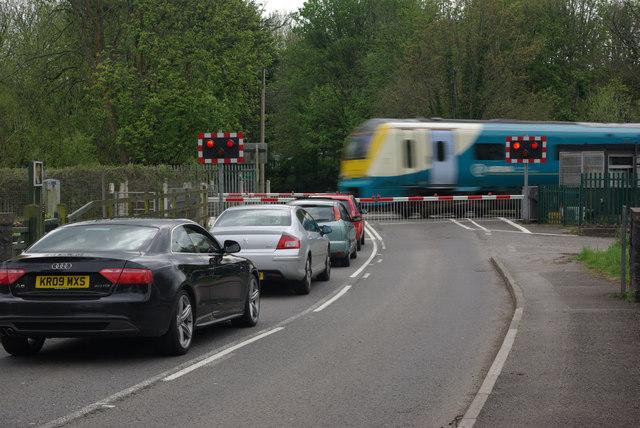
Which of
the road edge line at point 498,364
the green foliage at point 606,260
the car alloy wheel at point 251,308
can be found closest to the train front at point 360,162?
the green foliage at point 606,260

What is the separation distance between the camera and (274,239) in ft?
49.5

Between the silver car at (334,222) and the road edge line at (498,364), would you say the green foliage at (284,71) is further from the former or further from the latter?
the road edge line at (498,364)

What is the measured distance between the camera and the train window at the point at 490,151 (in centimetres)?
3738

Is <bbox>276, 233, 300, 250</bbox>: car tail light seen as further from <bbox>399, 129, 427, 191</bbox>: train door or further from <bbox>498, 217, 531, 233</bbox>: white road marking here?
<bbox>399, 129, 427, 191</bbox>: train door

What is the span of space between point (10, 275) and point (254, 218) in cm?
739

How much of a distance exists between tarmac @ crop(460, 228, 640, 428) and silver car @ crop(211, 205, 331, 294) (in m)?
3.61

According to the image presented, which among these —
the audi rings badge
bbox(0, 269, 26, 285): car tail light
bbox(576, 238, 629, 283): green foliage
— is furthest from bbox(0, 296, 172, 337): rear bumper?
bbox(576, 238, 629, 283): green foliage

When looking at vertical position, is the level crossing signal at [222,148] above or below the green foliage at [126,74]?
below

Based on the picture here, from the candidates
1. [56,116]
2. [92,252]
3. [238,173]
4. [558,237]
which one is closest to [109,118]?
[56,116]

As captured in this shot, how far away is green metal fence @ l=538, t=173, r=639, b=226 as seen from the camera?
29312 millimetres

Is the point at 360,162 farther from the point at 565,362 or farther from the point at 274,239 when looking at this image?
the point at 565,362

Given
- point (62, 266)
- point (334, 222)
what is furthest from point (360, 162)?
point (62, 266)

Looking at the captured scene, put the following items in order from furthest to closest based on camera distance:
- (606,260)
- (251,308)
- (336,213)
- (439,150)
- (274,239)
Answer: (439,150), (336,213), (606,260), (274,239), (251,308)

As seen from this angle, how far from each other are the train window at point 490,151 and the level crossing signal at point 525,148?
4.42 meters
